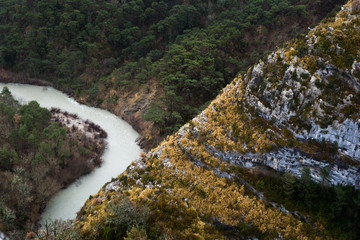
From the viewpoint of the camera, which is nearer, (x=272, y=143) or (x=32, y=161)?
(x=272, y=143)

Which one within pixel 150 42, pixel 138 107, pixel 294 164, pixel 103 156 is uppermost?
pixel 150 42

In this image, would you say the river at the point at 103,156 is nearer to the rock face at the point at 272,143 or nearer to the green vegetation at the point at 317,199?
the rock face at the point at 272,143

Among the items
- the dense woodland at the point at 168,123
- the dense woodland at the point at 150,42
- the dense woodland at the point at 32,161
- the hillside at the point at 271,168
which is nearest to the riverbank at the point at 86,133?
the dense woodland at the point at 32,161

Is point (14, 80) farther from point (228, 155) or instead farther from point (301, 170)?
point (301, 170)

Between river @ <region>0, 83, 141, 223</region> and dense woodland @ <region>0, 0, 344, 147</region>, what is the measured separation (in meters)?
3.18

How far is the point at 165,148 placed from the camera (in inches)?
868

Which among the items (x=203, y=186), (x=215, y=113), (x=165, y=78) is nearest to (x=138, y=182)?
(x=203, y=186)

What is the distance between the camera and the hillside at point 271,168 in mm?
15172

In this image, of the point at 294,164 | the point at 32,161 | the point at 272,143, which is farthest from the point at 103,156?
the point at 294,164

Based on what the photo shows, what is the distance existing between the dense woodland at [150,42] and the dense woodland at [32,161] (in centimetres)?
1038

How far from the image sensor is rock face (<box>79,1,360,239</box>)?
15664mm

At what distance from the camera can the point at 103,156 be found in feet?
115

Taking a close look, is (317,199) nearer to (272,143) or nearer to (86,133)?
(272,143)

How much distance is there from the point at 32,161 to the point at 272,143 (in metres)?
22.3
